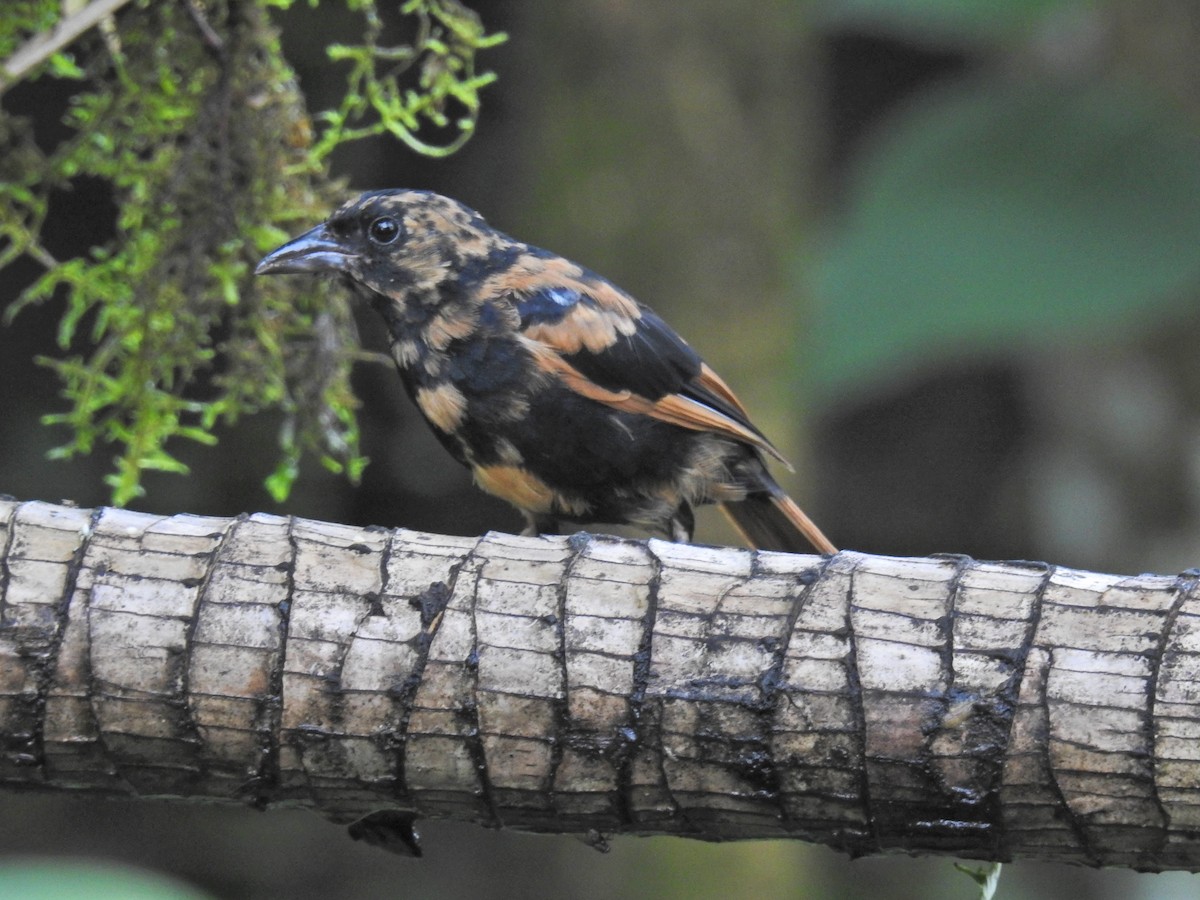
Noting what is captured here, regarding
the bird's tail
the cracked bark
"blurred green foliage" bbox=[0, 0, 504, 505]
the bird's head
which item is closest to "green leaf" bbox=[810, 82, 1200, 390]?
the bird's tail

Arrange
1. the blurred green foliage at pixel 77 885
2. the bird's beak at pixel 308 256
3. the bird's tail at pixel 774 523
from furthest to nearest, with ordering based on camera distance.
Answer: the bird's tail at pixel 774 523, the bird's beak at pixel 308 256, the blurred green foliage at pixel 77 885

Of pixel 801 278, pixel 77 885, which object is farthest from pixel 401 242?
pixel 801 278

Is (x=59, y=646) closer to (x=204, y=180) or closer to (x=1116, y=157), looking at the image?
(x=204, y=180)

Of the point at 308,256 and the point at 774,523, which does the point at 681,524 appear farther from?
the point at 308,256

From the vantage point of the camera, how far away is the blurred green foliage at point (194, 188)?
298cm

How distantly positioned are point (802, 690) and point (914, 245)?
13.6 ft

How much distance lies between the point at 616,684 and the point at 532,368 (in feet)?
3.83

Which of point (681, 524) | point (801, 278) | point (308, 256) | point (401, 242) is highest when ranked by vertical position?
point (801, 278)

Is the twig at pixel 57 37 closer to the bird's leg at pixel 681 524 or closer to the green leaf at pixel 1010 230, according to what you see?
the bird's leg at pixel 681 524

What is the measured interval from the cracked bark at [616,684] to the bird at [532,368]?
95 centimetres

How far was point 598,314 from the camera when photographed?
121 inches

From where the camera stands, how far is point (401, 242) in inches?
123

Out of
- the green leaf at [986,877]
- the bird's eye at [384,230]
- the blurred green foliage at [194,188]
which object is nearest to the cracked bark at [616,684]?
the green leaf at [986,877]

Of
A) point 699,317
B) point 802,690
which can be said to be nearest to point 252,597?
point 802,690
